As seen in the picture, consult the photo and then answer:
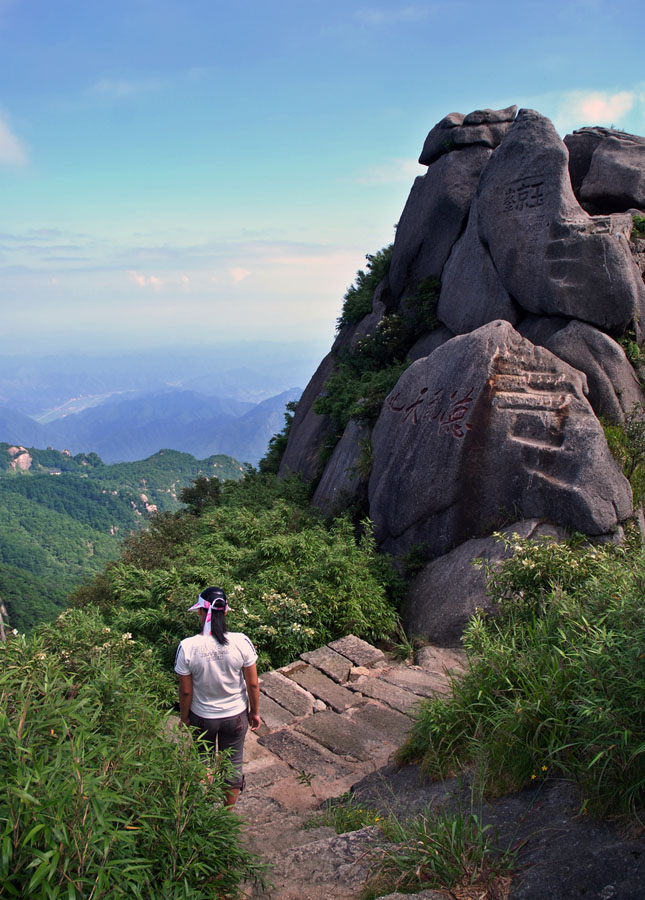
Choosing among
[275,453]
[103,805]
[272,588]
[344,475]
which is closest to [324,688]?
[272,588]

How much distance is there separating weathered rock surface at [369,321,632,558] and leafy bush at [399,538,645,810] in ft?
8.10

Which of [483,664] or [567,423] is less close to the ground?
[567,423]

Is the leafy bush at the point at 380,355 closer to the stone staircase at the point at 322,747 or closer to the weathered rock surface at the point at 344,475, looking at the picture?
the weathered rock surface at the point at 344,475

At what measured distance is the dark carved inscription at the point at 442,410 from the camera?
25.5 ft

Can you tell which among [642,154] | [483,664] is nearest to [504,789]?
[483,664]

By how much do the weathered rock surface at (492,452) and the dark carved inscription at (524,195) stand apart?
2.68 m

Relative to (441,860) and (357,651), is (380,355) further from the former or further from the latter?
(441,860)

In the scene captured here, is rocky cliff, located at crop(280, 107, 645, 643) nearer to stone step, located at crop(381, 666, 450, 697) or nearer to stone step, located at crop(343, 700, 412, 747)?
stone step, located at crop(381, 666, 450, 697)

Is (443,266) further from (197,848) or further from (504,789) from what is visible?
(197,848)

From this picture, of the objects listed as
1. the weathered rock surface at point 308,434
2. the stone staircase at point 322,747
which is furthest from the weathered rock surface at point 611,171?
the stone staircase at point 322,747

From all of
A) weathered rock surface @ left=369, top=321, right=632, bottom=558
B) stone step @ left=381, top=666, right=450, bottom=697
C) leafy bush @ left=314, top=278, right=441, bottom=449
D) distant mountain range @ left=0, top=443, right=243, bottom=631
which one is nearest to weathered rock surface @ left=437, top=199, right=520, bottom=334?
leafy bush @ left=314, top=278, right=441, bottom=449

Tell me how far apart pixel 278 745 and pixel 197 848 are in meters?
2.48

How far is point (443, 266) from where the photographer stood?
39.3ft

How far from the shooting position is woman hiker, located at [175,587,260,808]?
151 inches
